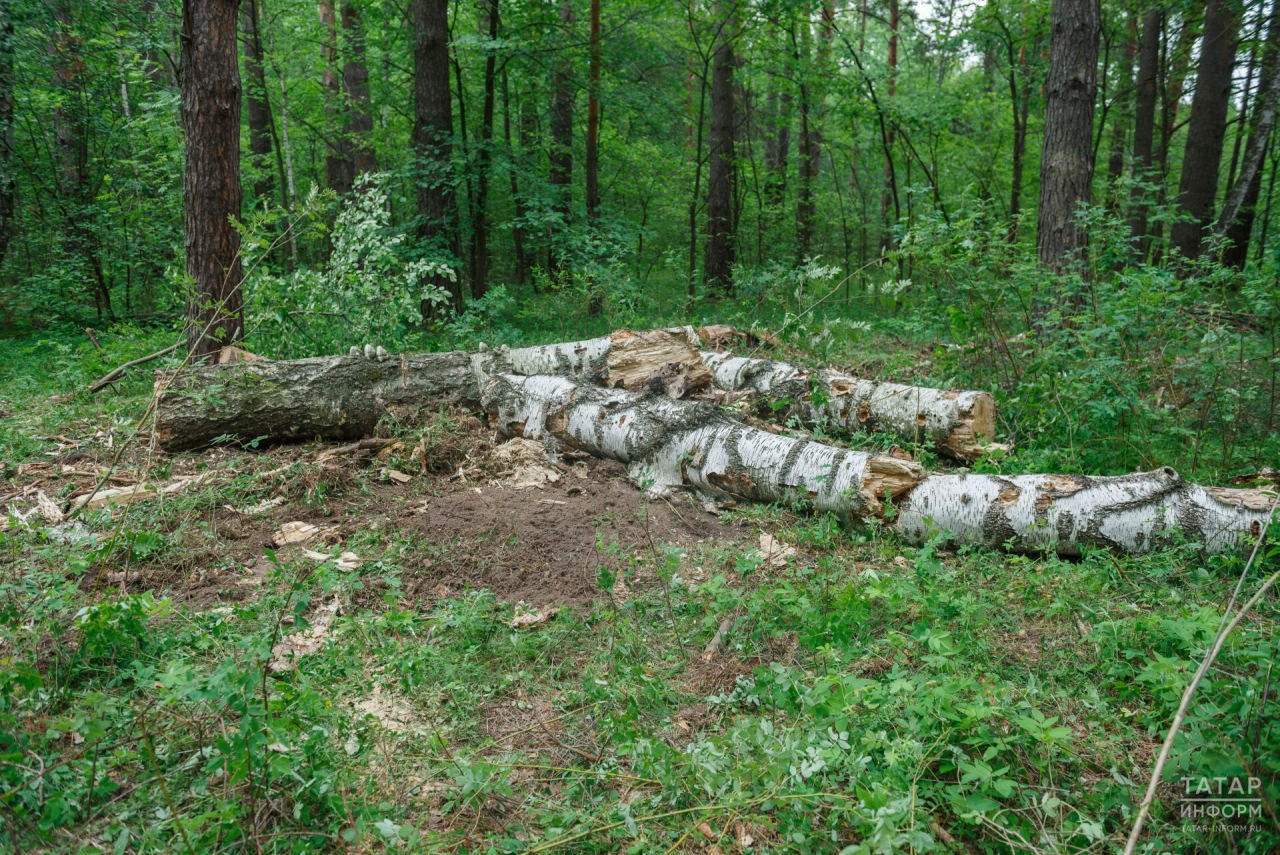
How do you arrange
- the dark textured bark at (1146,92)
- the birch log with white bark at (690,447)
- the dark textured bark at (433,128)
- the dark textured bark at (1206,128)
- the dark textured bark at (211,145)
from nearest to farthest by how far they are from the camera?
1. the birch log with white bark at (690,447)
2. the dark textured bark at (211,145)
3. the dark textured bark at (1206,128)
4. the dark textured bark at (433,128)
5. the dark textured bark at (1146,92)

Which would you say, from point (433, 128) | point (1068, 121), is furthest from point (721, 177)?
point (1068, 121)

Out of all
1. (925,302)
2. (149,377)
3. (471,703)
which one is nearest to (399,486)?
(471,703)

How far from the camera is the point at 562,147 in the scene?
35.7 ft

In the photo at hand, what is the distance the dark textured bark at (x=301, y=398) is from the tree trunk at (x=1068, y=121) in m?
5.81

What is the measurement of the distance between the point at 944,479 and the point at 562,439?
2870mm

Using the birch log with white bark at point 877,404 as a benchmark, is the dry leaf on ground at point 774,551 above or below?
below

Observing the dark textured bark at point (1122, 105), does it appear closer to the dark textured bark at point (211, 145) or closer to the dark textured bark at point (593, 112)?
the dark textured bark at point (593, 112)

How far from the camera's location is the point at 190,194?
5789mm

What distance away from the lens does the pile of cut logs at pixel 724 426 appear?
341 cm

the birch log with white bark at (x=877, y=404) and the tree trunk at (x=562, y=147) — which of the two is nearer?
the birch log with white bark at (x=877, y=404)

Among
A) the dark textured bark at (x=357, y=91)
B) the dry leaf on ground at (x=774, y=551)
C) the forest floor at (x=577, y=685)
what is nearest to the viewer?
the forest floor at (x=577, y=685)

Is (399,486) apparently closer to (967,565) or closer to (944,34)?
(967,565)

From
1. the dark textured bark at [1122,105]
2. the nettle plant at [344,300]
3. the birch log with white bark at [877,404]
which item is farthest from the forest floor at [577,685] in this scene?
the dark textured bark at [1122,105]

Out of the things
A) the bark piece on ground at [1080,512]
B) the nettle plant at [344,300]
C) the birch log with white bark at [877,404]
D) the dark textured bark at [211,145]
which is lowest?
the bark piece on ground at [1080,512]
